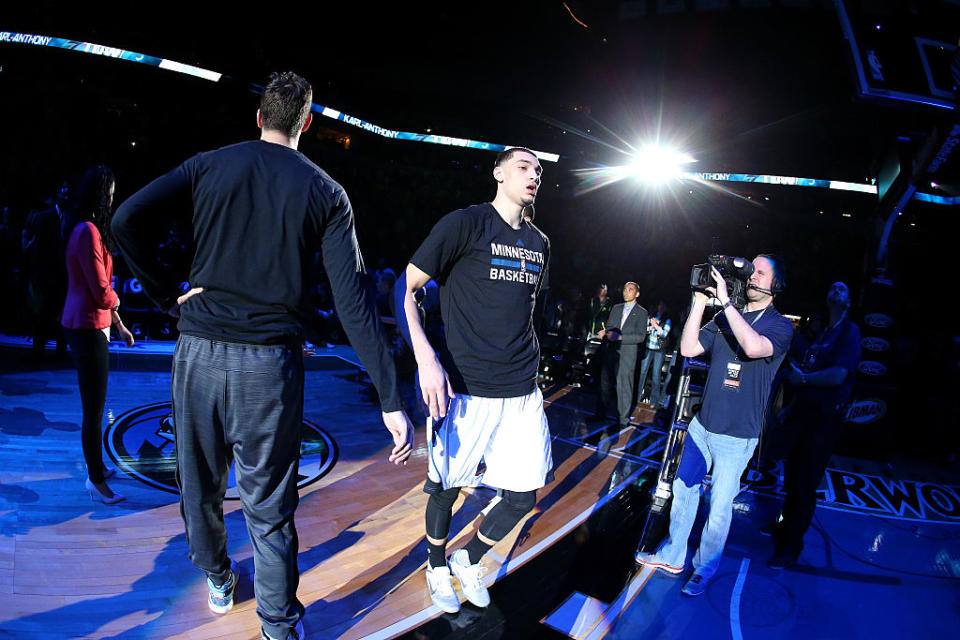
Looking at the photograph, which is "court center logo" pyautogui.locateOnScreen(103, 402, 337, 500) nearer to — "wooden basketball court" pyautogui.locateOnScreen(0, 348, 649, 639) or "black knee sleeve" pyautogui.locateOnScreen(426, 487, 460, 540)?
"wooden basketball court" pyautogui.locateOnScreen(0, 348, 649, 639)

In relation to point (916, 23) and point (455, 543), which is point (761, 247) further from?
point (455, 543)

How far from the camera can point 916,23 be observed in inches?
235

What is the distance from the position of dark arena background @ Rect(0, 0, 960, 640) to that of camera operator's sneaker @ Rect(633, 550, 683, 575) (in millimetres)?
52

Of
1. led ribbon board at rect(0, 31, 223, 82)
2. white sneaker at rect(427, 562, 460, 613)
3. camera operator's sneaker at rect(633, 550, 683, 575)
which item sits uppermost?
led ribbon board at rect(0, 31, 223, 82)

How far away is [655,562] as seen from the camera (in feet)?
8.73

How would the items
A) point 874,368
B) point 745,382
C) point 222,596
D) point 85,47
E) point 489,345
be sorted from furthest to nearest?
point 85,47 < point 874,368 < point 745,382 < point 489,345 < point 222,596

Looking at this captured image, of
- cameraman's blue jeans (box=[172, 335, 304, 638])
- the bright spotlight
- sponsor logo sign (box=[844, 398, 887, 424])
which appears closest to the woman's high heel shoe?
cameraman's blue jeans (box=[172, 335, 304, 638])

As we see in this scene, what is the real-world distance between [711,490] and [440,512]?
147 cm

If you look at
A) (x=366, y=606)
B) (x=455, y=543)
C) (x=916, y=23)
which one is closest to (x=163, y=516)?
(x=366, y=606)

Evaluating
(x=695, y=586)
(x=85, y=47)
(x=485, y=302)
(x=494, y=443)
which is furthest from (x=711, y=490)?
(x=85, y=47)

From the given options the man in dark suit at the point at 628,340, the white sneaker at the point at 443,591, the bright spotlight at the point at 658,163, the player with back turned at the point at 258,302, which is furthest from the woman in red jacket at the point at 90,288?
the bright spotlight at the point at 658,163

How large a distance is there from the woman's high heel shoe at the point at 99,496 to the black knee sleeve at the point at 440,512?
184cm

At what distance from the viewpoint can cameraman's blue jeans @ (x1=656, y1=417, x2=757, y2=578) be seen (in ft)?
7.89

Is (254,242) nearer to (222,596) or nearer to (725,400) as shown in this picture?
(222,596)
